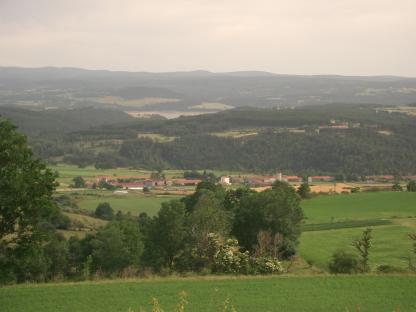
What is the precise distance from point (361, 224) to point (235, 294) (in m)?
→ 27.8

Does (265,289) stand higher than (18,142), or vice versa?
(18,142)

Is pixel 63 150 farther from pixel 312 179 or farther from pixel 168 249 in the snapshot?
pixel 168 249

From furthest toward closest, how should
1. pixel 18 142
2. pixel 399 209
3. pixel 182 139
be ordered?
pixel 182 139 → pixel 399 209 → pixel 18 142

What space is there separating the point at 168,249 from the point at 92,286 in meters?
12.4

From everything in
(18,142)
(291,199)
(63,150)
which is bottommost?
(63,150)

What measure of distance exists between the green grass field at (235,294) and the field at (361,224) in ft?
25.8

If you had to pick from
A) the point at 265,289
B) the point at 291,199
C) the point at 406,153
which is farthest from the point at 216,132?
the point at 265,289

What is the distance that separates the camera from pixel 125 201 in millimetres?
62719

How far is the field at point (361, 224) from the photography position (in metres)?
34.4

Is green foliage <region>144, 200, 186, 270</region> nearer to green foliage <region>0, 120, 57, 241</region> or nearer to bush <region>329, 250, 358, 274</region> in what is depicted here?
bush <region>329, 250, 358, 274</region>

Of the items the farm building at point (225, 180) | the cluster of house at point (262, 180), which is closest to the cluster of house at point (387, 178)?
the cluster of house at point (262, 180)

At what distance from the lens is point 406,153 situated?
9975 cm

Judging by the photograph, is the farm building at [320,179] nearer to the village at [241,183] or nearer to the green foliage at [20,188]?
the village at [241,183]

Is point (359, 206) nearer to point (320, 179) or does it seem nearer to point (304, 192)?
point (304, 192)
